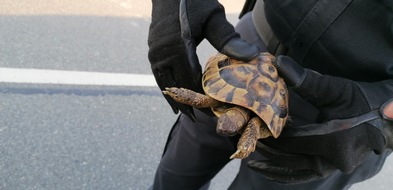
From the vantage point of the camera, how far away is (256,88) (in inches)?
45.3

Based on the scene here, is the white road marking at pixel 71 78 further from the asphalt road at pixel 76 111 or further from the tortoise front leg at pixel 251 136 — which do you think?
the tortoise front leg at pixel 251 136

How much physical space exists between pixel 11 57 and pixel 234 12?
2.50 metres

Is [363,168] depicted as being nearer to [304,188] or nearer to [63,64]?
[304,188]

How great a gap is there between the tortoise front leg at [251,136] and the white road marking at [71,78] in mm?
1885

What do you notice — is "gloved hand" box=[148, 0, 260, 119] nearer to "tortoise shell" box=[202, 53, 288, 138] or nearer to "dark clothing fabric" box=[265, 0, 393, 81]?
"tortoise shell" box=[202, 53, 288, 138]

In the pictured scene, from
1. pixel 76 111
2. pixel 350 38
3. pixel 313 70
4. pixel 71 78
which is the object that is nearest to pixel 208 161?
pixel 313 70

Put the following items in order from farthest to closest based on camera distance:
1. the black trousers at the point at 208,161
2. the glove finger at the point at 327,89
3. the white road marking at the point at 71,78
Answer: the white road marking at the point at 71,78 → the black trousers at the point at 208,161 → the glove finger at the point at 327,89

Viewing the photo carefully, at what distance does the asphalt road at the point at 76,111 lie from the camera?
2207 millimetres

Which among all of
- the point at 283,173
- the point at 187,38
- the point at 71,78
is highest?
the point at 187,38

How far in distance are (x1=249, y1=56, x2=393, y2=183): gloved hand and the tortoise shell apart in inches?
2.1

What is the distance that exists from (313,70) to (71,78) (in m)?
1.99

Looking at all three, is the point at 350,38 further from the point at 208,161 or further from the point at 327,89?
the point at 208,161

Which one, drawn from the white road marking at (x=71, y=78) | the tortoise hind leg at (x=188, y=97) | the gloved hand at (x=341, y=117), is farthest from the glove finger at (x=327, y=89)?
the white road marking at (x=71, y=78)

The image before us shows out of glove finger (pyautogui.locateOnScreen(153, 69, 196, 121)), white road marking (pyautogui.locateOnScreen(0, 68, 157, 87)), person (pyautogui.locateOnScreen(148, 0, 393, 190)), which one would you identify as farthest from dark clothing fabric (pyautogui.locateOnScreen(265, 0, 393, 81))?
white road marking (pyautogui.locateOnScreen(0, 68, 157, 87))
